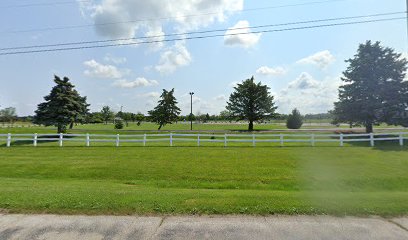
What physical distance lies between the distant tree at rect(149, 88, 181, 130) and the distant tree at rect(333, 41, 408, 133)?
25.8m

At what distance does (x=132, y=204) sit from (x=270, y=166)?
6.83m

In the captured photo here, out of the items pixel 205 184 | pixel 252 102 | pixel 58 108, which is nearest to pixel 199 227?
pixel 205 184

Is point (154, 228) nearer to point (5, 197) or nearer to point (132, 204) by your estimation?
point (132, 204)

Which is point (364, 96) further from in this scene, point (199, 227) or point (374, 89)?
point (199, 227)

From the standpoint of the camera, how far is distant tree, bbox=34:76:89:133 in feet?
101

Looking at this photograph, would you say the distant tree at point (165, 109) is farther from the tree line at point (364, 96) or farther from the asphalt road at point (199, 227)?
the asphalt road at point (199, 227)

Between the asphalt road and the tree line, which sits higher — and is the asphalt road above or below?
below

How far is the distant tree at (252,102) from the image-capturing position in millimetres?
51531

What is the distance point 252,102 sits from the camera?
51844 millimetres

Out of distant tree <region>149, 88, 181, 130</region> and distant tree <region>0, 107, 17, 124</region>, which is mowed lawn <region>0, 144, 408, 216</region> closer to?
distant tree <region>149, 88, 181, 130</region>

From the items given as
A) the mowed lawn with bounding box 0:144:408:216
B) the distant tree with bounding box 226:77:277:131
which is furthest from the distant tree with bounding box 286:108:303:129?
the mowed lawn with bounding box 0:144:408:216

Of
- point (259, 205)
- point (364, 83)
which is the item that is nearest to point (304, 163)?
point (259, 205)

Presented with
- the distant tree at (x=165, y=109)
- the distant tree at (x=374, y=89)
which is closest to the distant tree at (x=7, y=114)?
the distant tree at (x=165, y=109)

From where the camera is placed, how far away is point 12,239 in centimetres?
434
